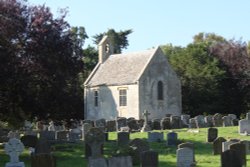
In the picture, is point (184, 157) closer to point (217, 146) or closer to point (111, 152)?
point (217, 146)

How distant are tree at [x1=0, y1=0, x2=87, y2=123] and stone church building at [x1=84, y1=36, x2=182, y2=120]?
22.9 metres

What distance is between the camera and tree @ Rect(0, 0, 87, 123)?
71.7 feet

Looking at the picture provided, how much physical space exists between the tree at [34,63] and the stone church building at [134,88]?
2288cm

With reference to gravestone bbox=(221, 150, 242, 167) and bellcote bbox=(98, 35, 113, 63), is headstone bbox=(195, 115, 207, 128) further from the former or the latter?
gravestone bbox=(221, 150, 242, 167)

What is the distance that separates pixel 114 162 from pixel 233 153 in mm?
3511

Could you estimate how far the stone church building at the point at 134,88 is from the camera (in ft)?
155

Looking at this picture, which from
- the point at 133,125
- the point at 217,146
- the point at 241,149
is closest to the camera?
the point at 241,149

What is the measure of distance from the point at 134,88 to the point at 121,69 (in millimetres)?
3522

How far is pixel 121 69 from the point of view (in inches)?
1962

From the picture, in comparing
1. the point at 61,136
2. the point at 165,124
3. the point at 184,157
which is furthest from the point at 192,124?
the point at 184,157

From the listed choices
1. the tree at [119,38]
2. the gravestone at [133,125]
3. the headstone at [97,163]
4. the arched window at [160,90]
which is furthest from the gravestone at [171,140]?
the tree at [119,38]

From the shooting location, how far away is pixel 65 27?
24.7 metres

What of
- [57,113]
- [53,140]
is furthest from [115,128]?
[57,113]

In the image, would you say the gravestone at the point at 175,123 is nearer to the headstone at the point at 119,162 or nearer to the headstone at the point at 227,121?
the headstone at the point at 227,121
